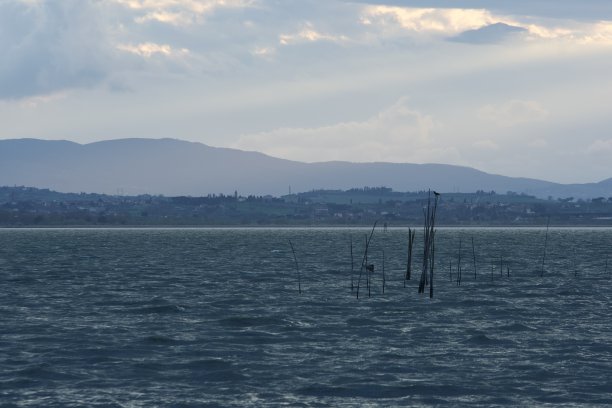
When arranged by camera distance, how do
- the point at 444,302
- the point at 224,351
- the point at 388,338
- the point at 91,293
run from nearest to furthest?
the point at 224,351 → the point at 388,338 → the point at 444,302 → the point at 91,293

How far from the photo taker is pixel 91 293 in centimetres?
6581

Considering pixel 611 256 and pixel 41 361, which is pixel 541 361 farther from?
pixel 611 256

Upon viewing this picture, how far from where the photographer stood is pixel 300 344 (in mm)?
41094

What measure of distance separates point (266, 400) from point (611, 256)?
105474 millimetres

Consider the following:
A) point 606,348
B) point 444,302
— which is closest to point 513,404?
point 606,348

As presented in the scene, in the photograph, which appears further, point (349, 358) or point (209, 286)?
point (209, 286)

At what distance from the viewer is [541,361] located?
3681 cm

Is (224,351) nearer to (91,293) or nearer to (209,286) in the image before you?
(91,293)

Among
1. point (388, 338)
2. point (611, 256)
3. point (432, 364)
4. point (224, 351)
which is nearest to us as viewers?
point (432, 364)

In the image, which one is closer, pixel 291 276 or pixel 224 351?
pixel 224 351

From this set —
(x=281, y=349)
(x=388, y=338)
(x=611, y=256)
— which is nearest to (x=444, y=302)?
(x=388, y=338)

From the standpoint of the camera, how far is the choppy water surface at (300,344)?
102 feet

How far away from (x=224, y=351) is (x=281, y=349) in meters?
2.32

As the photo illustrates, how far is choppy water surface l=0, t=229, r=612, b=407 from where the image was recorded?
31.1 metres
